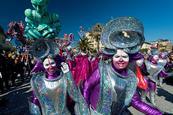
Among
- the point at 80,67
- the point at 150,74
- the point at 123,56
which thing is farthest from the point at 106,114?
Result: the point at 150,74

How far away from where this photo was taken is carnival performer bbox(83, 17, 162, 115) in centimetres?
436

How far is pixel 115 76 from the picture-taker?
175 inches

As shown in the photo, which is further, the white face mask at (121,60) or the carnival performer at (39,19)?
the carnival performer at (39,19)

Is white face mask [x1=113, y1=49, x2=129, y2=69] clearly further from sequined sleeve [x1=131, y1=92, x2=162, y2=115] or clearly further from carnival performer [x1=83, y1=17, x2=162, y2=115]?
sequined sleeve [x1=131, y1=92, x2=162, y2=115]

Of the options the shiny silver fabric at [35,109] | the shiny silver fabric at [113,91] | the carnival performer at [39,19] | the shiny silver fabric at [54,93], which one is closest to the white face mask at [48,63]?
the shiny silver fabric at [54,93]

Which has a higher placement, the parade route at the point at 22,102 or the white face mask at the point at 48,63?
the white face mask at the point at 48,63

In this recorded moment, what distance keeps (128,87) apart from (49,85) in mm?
1253

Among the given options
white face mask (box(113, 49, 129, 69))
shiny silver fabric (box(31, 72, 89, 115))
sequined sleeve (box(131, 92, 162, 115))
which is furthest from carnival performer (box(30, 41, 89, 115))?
sequined sleeve (box(131, 92, 162, 115))

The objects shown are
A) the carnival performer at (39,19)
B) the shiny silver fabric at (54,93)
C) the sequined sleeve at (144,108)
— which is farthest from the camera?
the carnival performer at (39,19)

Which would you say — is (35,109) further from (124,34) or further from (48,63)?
(124,34)

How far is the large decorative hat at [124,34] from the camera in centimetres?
427

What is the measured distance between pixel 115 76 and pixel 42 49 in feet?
4.71

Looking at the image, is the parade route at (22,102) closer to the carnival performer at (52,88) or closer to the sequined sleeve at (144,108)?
the carnival performer at (52,88)

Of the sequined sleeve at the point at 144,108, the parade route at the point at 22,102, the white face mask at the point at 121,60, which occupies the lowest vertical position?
the parade route at the point at 22,102
